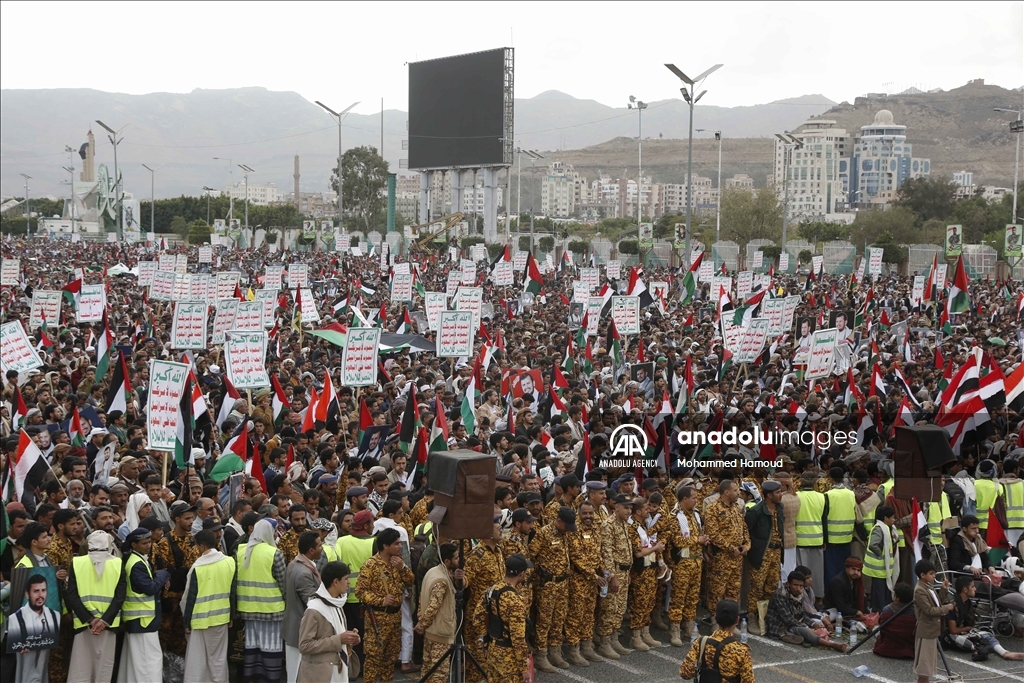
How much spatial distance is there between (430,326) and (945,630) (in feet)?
47.9

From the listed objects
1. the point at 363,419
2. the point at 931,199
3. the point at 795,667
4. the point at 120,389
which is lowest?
the point at 795,667

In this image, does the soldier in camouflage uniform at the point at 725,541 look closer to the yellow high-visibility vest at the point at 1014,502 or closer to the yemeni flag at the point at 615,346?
the yellow high-visibility vest at the point at 1014,502

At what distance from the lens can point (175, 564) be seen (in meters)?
8.21

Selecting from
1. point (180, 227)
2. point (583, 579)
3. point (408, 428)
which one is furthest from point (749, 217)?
point (583, 579)

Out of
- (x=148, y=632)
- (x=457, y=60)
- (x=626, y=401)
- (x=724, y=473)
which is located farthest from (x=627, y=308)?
(x=457, y=60)

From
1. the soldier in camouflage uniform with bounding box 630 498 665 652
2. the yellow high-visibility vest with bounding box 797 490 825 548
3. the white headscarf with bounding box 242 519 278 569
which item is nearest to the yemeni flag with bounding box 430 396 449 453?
the soldier in camouflage uniform with bounding box 630 498 665 652

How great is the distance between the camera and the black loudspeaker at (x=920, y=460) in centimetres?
989

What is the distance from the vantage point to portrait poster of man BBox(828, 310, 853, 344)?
61.3 ft

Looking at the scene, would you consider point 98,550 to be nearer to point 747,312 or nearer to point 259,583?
point 259,583

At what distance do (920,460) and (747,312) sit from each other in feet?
37.5

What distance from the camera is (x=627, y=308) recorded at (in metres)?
21.1

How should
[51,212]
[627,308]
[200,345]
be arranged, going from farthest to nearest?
1. [51,212]
2. [627,308]
3. [200,345]

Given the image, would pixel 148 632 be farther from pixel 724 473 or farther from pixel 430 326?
pixel 430 326

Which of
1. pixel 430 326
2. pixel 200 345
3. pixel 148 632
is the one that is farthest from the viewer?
pixel 430 326
